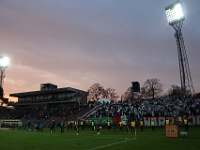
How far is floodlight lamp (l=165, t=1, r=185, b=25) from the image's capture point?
154ft

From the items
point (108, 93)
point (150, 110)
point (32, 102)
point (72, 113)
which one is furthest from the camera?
point (108, 93)

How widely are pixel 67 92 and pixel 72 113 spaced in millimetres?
17128

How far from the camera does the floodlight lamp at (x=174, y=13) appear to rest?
46.9m

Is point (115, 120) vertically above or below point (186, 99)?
below

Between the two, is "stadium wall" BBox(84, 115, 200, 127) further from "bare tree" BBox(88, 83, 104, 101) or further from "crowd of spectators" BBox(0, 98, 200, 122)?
"bare tree" BBox(88, 83, 104, 101)

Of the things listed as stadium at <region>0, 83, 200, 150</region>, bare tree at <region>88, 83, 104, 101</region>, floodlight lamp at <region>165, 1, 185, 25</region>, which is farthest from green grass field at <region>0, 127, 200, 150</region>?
bare tree at <region>88, 83, 104, 101</region>

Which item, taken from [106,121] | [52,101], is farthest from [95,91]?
[106,121]

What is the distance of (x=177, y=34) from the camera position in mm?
49688

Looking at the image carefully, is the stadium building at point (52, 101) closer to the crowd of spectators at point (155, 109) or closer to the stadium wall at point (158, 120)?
the crowd of spectators at point (155, 109)

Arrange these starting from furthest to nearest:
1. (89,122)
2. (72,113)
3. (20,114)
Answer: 1. (20,114)
2. (72,113)
3. (89,122)

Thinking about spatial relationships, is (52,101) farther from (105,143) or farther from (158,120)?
(105,143)

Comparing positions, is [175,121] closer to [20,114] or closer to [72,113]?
[72,113]

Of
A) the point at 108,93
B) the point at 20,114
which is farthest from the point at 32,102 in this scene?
the point at 108,93

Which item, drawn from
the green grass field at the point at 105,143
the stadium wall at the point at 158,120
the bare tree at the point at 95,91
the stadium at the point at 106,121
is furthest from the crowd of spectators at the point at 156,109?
the bare tree at the point at 95,91
